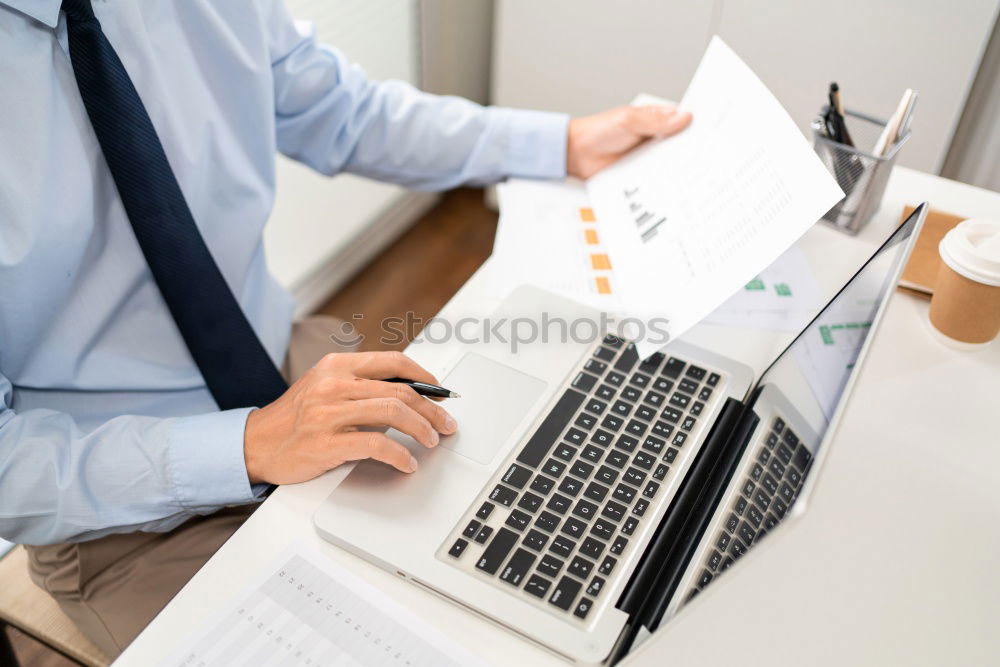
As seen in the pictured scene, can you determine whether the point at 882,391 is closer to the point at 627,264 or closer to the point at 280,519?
the point at 627,264

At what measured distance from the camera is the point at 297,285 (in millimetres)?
1869

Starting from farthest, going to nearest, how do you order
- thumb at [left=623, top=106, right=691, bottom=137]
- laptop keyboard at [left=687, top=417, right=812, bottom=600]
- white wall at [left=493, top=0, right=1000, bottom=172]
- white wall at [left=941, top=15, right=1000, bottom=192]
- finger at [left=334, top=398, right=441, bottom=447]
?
white wall at [left=941, top=15, right=1000, bottom=192]
white wall at [left=493, top=0, right=1000, bottom=172]
thumb at [left=623, top=106, right=691, bottom=137]
finger at [left=334, top=398, right=441, bottom=447]
laptop keyboard at [left=687, top=417, right=812, bottom=600]

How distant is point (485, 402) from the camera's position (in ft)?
2.36

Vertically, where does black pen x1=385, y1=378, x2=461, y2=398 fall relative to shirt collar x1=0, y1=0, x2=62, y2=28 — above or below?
below

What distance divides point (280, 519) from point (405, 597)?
0.43 ft

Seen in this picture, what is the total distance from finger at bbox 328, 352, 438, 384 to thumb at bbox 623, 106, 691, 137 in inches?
17.3

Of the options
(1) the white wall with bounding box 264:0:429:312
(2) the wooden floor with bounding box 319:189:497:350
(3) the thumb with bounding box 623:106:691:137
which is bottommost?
(2) the wooden floor with bounding box 319:189:497:350

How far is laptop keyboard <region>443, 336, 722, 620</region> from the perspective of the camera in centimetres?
58

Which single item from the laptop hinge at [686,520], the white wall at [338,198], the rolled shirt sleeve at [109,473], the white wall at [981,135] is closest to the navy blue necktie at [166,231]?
the rolled shirt sleeve at [109,473]

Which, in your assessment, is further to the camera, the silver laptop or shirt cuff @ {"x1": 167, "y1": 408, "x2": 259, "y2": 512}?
shirt cuff @ {"x1": 167, "y1": 408, "x2": 259, "y2": 512}

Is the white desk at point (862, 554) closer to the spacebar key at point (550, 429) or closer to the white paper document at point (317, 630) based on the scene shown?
the white paper document at point (317, 630)

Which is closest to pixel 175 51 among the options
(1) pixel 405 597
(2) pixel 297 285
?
(1) pixel 405 597

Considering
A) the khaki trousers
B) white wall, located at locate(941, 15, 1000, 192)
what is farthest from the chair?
white wall, located at locate(941, 15, 1000, 192)

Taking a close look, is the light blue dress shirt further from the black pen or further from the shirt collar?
the black pen
